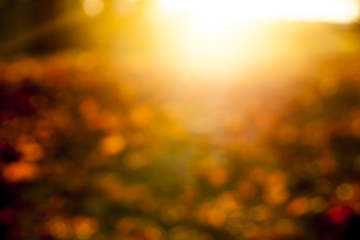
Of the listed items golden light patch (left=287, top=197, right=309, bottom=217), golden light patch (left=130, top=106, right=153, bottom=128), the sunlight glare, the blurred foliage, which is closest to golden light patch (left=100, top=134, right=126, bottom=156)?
the blurred foliage

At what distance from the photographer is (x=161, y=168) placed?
2.93 metres

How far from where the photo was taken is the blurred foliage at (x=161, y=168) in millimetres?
2242

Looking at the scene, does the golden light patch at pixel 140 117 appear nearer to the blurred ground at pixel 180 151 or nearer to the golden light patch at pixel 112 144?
the blurred ground at pixel 180 151

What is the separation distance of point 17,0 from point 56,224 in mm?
10481

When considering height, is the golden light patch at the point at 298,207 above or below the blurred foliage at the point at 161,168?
below

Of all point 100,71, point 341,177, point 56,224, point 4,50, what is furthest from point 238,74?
point 4,50

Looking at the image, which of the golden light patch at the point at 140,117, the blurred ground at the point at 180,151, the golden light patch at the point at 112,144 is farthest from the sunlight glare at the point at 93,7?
the golden light patch at the point at 112,144

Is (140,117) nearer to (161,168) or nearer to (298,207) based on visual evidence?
(161,168)

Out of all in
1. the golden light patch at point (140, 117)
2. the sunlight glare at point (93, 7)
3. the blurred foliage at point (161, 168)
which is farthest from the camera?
the sunlight glare at point (93, 7)

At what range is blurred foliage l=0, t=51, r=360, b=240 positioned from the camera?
7.36 ft

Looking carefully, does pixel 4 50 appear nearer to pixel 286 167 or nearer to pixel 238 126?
pixel 238 126

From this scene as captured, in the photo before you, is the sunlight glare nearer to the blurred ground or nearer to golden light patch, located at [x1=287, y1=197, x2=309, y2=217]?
the blurred ground

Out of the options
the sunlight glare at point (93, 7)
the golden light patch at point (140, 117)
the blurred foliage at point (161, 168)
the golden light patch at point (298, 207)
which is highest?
the sunlight glare at point (93, 7)

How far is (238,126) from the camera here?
355cm
